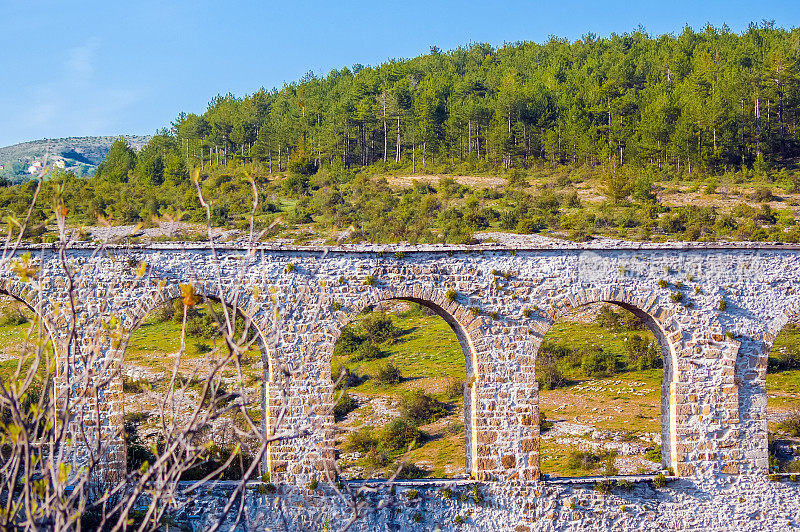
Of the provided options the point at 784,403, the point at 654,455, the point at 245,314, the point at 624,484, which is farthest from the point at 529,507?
the point at 784,403

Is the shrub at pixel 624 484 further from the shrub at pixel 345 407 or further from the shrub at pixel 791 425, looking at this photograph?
the shrub at pixel 345 407

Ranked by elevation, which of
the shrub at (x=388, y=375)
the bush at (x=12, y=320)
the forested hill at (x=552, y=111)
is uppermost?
the forested hill at (x=552, y=111)

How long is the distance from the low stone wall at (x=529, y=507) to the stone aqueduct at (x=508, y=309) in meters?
0.32

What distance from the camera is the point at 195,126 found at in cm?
6031

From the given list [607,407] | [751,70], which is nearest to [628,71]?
[751,70]

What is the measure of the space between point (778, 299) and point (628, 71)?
4330 centimetres

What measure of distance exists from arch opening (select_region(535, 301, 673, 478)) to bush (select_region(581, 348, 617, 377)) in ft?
0.09

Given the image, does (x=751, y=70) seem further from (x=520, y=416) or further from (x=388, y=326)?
(x=520, y=416)

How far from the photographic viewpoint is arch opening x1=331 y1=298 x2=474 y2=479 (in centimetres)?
1645

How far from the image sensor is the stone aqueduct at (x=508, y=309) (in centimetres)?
1216

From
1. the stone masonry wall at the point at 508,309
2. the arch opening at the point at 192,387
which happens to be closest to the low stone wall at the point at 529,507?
the stone masonry wall at the point at 508,309

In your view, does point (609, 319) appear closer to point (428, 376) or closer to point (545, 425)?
point (428, 376)

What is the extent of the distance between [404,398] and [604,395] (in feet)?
17.5

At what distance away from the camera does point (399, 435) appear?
1842cm
